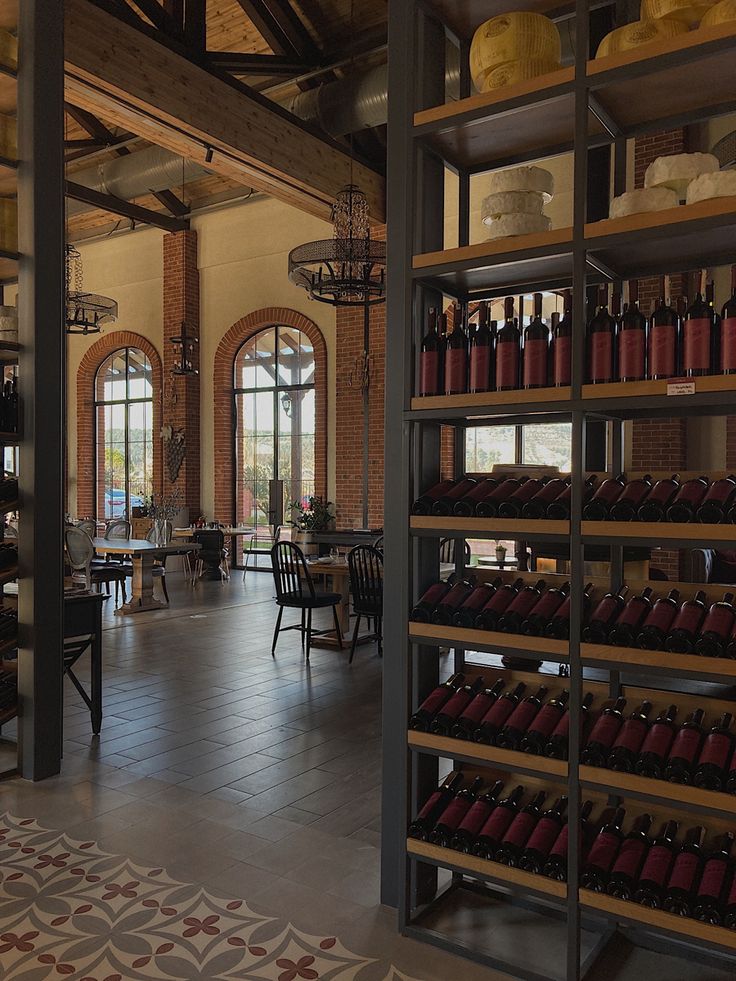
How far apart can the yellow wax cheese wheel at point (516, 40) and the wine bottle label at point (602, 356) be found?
3.04 feet

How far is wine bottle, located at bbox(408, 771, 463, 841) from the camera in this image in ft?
8.86

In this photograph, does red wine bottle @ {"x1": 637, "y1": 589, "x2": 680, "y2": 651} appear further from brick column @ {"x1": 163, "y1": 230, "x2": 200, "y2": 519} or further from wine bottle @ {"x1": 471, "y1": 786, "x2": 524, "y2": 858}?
brick column @ {"x1": 163, "y1": 230, "x2": 200, "y2": 519}

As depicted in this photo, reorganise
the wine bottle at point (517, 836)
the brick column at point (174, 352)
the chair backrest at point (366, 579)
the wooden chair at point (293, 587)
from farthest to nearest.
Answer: the brick column at point (174, 352)
the wooden chair at point (293, 587)
the chair backrest at point (366, 579)
the wine bottle at point (517, 836)

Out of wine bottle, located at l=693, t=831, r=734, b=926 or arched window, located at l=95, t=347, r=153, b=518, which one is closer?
wine bottle, located at l=693, t=831, r=734, b=926

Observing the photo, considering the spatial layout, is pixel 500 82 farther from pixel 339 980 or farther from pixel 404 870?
pixel 339 980

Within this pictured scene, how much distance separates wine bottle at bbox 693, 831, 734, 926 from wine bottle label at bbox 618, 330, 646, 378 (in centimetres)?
143

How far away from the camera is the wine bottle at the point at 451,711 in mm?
2674

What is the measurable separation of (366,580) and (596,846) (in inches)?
165

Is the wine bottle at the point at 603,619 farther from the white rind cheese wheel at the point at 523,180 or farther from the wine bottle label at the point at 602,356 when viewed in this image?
the white rind cheese wheel at the point at 523,180

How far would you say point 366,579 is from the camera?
259 inches

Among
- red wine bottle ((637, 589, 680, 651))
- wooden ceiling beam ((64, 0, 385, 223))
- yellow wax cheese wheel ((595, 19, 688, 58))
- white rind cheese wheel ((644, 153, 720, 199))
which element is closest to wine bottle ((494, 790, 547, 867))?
red wine bottle ((637, 589, 680, 651))

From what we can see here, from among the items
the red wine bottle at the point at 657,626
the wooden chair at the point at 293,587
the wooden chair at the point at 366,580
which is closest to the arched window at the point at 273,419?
the wooden chair at the point at 293,587

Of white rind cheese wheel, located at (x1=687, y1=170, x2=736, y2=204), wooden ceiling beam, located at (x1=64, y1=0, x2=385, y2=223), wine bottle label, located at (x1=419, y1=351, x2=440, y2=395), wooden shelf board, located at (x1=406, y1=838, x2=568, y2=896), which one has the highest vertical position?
wooden ceiling beam, located at (x1=64, y1=0, x2=385, y2=223)

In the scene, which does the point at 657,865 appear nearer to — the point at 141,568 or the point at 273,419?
the point at 141,568
